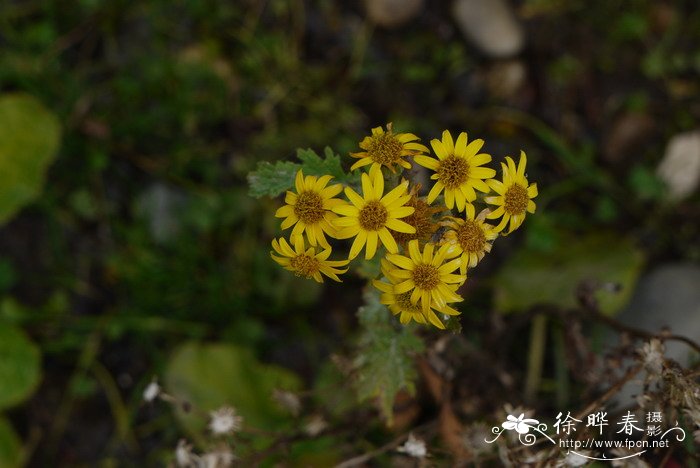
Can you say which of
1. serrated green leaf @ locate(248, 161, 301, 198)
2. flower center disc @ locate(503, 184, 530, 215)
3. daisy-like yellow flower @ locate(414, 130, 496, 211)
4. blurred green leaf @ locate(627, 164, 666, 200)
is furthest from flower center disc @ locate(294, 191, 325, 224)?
blurred green leaf @ locate(627, 164, 666, 200)

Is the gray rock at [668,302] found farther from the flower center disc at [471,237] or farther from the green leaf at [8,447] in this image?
the green leaf at [8,447]

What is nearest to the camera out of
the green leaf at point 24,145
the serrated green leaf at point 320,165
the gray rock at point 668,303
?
the serrated green leaf at point 320,165

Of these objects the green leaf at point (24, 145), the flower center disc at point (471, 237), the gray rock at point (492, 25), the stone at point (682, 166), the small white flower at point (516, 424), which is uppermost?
the gray rock at point (492, 25)

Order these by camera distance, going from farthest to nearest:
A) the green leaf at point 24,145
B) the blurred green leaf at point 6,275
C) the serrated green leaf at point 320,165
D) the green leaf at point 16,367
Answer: the blurred green leaf at point 6,275
the green leaf at point 24,145
the green leaf at point 16,367
the serrated green leaf at point 320,165

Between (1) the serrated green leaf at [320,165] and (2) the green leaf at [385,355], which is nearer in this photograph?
(1) the serrated green leaf at [320,165]

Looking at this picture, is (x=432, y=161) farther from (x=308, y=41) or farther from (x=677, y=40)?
(x=677, y=40)

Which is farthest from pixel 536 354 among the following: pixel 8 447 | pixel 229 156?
pixel 8 447

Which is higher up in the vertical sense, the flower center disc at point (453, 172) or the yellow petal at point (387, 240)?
the flower center disc at point (453, 172)

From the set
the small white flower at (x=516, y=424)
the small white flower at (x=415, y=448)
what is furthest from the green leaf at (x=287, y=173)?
the small white flower at (x=516, y=424)
